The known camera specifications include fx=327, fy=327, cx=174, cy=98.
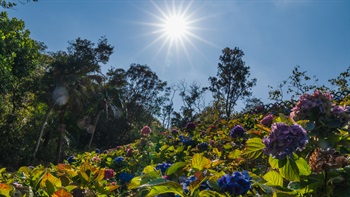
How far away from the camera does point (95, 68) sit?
2389cm

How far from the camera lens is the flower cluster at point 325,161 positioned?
5.10 feet

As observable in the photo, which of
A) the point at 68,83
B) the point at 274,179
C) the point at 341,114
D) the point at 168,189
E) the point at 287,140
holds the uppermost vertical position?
the point at 68,83

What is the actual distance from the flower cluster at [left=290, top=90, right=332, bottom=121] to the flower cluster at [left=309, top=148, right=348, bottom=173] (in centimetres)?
19

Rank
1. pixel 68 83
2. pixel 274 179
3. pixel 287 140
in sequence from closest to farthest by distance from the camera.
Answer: pixel 287 140 < pixel 274 179 < pixel 68 83

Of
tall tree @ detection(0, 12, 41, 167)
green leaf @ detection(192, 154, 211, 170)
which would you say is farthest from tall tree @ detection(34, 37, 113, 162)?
green leaf @ detection(192, 154, 211, 170)

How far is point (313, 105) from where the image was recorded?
1.66 metres

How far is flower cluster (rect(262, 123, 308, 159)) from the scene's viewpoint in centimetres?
138

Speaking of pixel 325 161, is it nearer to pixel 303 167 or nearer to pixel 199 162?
pixel 303 167

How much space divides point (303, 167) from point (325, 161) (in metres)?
0.14

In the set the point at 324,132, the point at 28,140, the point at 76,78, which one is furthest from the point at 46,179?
the point at 28,140

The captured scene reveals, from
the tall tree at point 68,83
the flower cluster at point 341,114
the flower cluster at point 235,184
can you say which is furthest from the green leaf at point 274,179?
the tall tree at point 68,83

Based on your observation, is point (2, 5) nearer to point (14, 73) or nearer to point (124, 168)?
point (14, 73)

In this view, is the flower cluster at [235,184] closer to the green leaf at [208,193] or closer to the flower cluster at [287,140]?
the green leaf at [208,193]

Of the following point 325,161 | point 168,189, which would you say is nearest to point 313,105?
point 325,161
